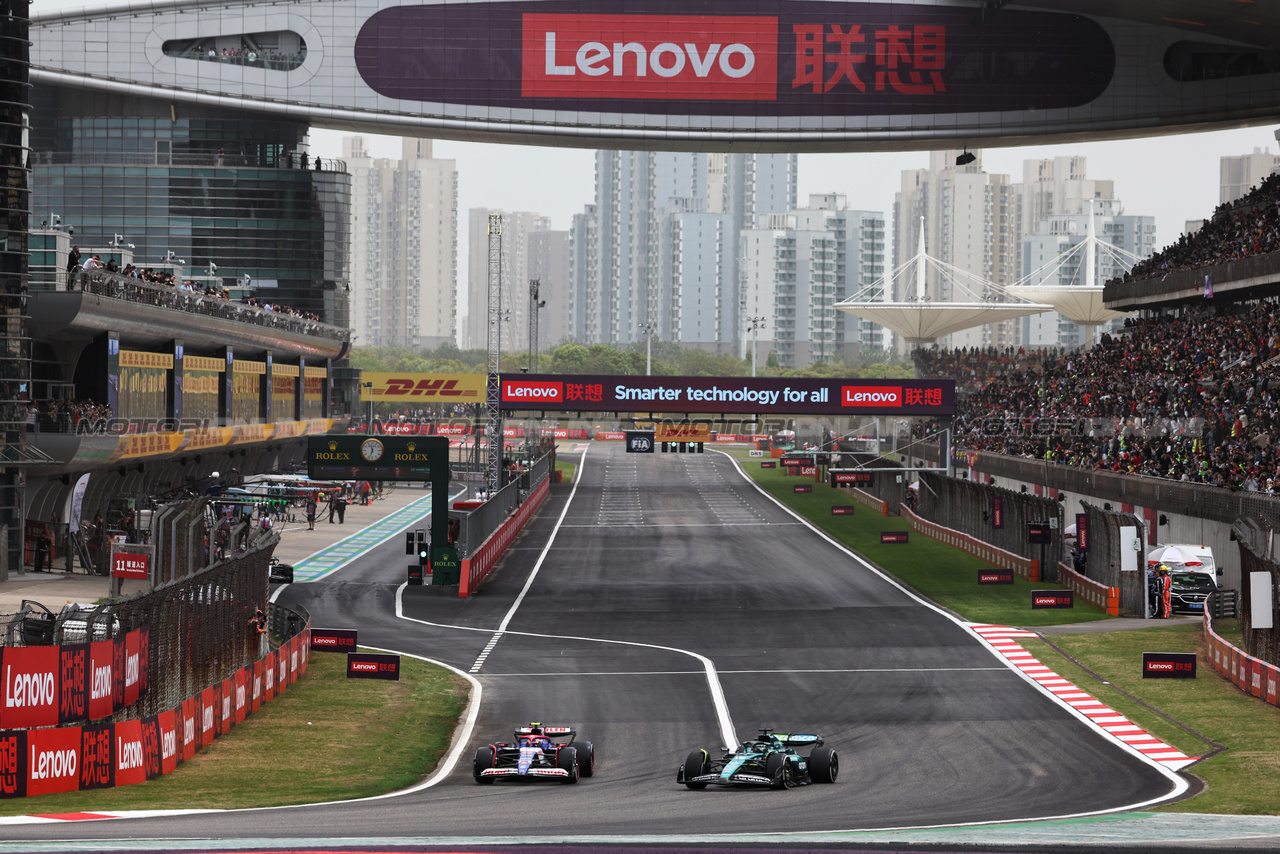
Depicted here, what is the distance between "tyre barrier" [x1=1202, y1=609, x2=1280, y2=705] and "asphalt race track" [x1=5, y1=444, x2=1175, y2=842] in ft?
13.3

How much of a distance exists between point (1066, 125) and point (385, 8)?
36.7 m

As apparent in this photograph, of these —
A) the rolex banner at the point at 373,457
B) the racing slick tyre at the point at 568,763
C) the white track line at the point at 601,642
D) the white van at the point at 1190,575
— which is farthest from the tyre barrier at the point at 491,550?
the racing slick tyre at the point at 568,763

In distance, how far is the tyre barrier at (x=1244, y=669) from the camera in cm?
2620

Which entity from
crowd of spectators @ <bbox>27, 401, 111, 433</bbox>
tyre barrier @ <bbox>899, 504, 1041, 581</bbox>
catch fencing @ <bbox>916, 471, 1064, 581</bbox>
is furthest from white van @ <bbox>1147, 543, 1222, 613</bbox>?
crowd of spectators @ <bbox>27, 401, 111, 433</bbox>

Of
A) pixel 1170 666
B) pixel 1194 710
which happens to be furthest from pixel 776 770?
pixel 1170 666

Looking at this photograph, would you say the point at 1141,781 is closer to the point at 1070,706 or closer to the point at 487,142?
the point at 1070,706

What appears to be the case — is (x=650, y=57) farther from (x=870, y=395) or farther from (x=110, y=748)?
(x=110, y=748)

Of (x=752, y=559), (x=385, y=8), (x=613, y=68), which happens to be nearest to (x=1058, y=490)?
(x=752, y=559)

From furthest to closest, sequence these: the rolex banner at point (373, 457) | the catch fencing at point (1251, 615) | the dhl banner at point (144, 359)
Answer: the dhl banner at point (144, 359), the rolex banner at point (373, 457), the catch fencing at point (1251, 615)

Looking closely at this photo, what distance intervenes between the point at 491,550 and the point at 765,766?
32197 millimetres

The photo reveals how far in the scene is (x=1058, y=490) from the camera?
192 ft

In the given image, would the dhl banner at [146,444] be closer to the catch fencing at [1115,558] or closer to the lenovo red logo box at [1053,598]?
the lenovo red logo box at [1053,598]

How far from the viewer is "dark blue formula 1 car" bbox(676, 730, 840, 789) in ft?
64.2

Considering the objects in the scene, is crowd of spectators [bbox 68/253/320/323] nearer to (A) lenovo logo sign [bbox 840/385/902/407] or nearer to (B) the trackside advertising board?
(B) the trackside advertising board
